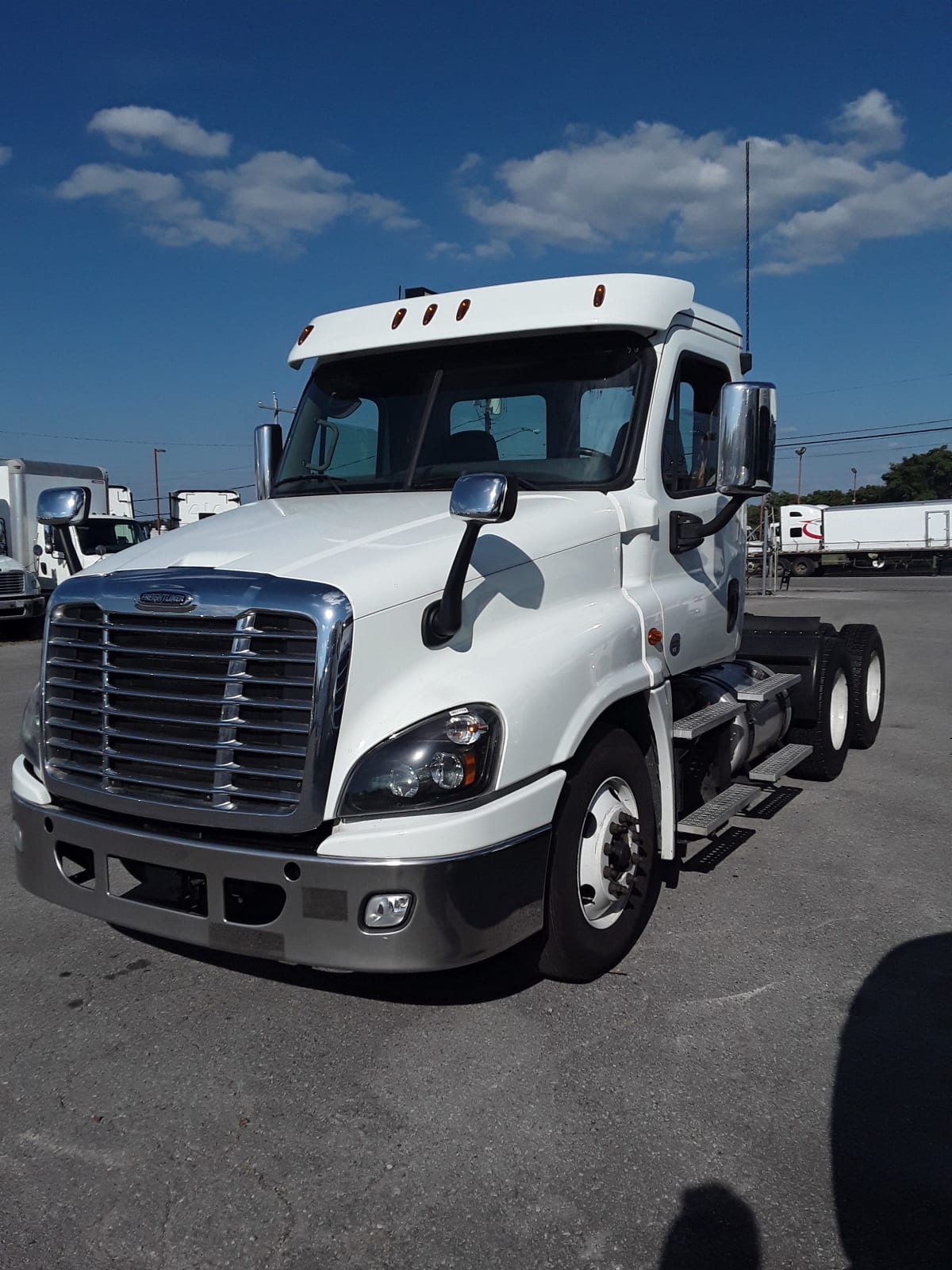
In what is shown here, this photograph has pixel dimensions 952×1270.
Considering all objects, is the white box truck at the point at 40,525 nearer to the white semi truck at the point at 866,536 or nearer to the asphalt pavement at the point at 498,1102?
the asphalt pavement at the point at 498,1102

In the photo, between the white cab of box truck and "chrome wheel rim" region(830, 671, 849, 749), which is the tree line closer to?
the white cab of box truck

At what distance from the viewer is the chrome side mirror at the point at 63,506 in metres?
4.44

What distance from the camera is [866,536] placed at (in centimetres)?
4669

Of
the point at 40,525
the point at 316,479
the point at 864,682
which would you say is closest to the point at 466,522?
the point at 316,479

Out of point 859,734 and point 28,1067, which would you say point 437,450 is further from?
point 859,734

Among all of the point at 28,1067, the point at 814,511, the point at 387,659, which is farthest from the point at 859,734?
the point at 814,511

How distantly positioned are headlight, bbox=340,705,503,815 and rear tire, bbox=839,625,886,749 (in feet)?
17.5

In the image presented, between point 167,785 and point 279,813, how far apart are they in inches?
17.6

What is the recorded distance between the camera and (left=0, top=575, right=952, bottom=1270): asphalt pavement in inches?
103

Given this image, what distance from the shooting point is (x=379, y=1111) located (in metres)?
3.18

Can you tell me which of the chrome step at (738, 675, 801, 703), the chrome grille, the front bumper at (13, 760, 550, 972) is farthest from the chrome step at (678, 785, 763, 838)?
the chrome grille

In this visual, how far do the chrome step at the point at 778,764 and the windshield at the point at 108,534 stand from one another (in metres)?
17.5

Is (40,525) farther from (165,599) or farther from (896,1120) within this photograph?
(896,1120)

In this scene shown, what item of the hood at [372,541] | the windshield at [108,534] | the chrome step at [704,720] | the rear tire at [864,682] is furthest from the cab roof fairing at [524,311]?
the windshield at [108,534]
